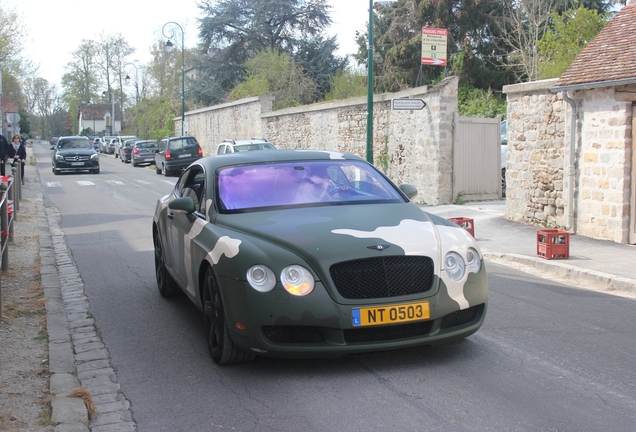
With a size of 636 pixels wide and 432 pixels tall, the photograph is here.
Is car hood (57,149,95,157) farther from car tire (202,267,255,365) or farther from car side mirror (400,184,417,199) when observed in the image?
car tire (202,267,255,365)

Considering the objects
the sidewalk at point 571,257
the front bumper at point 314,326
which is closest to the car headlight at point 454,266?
the front bumper at point 314,326

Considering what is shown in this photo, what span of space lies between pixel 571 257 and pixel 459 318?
18.8ft

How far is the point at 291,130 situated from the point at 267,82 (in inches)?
404

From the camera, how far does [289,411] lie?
14.1 ft

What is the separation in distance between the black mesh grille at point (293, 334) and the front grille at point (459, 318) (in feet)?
3.00

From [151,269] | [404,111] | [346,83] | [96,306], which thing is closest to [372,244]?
[96,306]

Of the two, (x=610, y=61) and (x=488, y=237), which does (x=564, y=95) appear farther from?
(x=488, y=237)

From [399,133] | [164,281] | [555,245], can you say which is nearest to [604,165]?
[555,245]

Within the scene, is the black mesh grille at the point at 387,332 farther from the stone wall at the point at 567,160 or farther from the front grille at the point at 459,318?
the stone wall at the point at 567,160

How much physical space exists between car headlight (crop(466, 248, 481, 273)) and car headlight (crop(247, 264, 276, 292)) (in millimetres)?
1460

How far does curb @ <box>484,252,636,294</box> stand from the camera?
8.50 m

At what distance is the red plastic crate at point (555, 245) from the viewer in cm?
999

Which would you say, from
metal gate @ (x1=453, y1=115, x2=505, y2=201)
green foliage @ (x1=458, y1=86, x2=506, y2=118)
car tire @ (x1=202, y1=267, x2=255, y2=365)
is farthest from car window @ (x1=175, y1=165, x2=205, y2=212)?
green foliage @ (x1=458, y1=86, x2=506, y2=118)

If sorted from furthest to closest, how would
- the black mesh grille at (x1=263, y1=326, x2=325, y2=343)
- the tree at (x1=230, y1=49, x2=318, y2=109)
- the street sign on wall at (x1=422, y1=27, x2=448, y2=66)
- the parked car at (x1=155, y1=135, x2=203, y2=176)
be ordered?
the tree at (x1=230, y1=49, x2=318, y2=109) < the parked car at (x1=155, y1=135, x2=203, y2=176) < the street sign on wall at (x1=422, y1=27, x2=448, y2=66) < the black mesh grille at (x1=263, y1=326, x2=325, y2=343)
